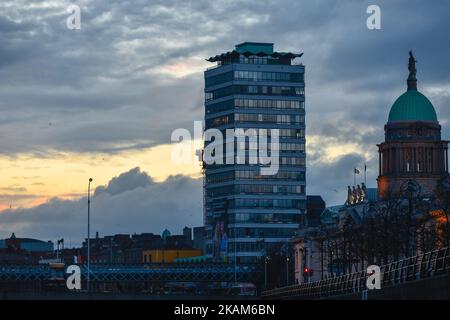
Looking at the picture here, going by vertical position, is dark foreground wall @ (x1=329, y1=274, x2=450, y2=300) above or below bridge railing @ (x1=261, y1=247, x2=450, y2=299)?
below

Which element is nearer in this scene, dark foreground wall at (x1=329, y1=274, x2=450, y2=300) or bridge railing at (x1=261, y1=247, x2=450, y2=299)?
dark foreground wall at (x1=329, y1=274, x2=450, y2=300)

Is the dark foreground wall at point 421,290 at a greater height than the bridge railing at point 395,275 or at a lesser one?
lesser

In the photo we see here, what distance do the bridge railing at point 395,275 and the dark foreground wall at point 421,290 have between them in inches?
53.7

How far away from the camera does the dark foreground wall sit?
226 ft

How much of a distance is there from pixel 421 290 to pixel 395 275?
22.4 metres

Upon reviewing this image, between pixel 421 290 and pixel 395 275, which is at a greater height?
pixel 395 275

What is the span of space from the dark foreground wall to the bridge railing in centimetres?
136

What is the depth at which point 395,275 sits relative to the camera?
96188 millimetres

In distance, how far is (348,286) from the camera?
369 feet

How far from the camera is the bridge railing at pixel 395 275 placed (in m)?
78.9
